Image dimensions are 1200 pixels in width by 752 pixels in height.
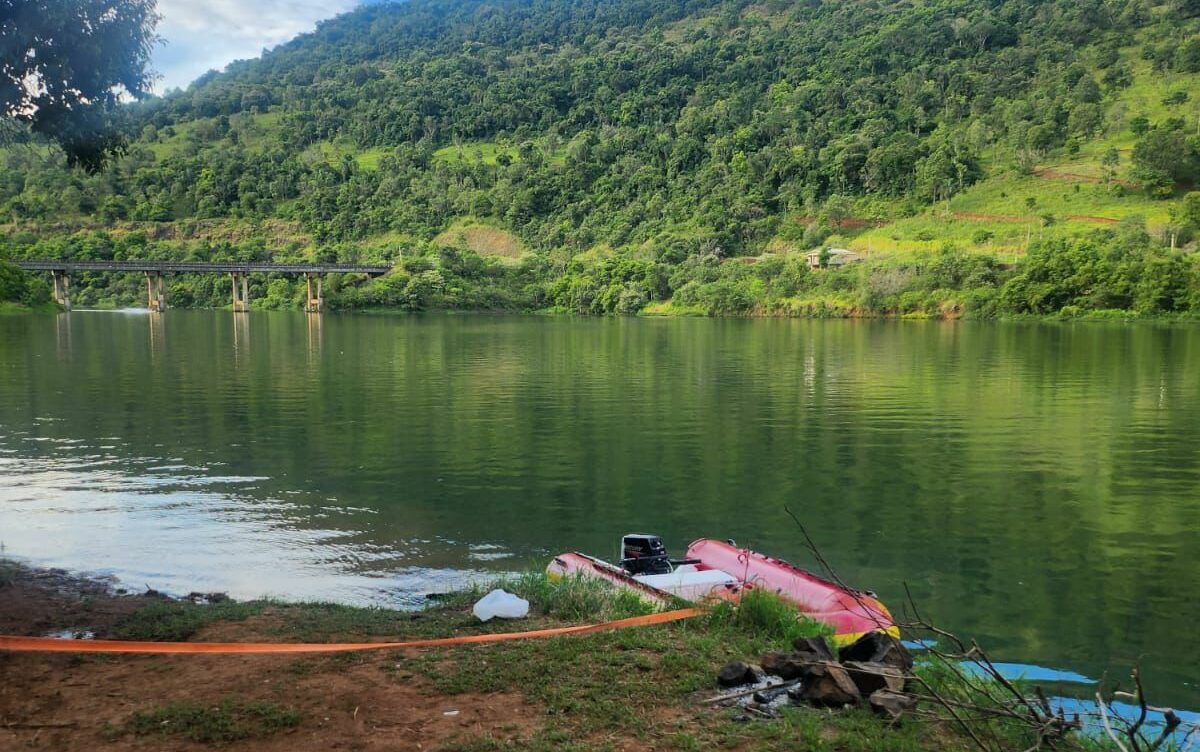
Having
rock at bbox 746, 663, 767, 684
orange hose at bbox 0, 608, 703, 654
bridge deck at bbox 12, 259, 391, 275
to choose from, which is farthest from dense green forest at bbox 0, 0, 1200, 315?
rock at bbox 746, 663, 767, 684

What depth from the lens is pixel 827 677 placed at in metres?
6.51

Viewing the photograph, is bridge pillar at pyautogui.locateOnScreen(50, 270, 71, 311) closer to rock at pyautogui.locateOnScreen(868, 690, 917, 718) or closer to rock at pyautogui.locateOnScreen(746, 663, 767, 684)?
rock at pyautogui.locateOnScreen(746, 663, 767, 684)

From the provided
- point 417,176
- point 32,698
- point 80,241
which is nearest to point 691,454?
point 32,698

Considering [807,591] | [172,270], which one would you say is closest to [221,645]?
[807,591]

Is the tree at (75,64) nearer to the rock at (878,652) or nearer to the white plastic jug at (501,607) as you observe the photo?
the white plastic jug at (501,607)

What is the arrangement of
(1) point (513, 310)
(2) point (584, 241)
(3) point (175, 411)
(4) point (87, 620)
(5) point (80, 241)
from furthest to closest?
1. (2) point (584, 241)
2. (5) point (80, 241)
3. (1) point (513, 310)
4. (3) point (175, 411)
5. (4) point (87, 620)

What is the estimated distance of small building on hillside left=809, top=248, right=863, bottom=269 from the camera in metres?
115

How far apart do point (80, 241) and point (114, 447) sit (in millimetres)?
152045

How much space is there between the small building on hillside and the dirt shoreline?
11323cm

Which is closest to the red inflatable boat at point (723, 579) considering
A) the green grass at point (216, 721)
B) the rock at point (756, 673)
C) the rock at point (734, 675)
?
the rock at point (756, 673)

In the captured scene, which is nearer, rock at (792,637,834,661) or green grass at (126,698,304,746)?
green grass at (126,698,304,746)

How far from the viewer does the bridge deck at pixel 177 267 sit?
374 feet

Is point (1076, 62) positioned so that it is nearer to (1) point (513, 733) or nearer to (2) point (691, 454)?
(2) point (691, 454)

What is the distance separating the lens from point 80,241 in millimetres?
148750
